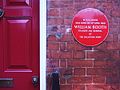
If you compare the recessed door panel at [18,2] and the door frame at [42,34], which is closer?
the door frame at [42,34]

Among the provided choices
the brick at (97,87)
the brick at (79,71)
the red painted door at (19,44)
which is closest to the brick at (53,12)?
the red painted door at (19,44)

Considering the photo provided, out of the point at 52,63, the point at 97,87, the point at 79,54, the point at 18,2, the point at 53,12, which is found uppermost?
the point at 18,2

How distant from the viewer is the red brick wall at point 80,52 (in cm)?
364

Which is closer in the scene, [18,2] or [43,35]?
[43,35]

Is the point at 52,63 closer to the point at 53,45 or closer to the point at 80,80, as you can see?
the point at 53,45

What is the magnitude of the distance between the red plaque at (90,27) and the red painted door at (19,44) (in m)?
0.51

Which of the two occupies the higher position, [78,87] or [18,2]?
[18,2]

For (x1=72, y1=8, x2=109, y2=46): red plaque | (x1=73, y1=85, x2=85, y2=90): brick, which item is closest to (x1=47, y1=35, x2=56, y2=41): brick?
(x1=72, y1=8, x2=109, y2=46): red plaque

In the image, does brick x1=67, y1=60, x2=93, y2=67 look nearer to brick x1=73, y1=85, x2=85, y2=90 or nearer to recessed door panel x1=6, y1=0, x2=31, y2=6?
brick x1=73, y1=85, x2=85, y2=90

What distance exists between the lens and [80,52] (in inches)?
144

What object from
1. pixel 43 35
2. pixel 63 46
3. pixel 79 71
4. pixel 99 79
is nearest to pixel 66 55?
pixel 63 46

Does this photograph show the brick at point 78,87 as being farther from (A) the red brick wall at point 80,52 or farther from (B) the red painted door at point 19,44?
(B) the red painted door at point 19,44

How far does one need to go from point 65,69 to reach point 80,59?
221 millimetres

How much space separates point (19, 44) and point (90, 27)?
0.90 metres
